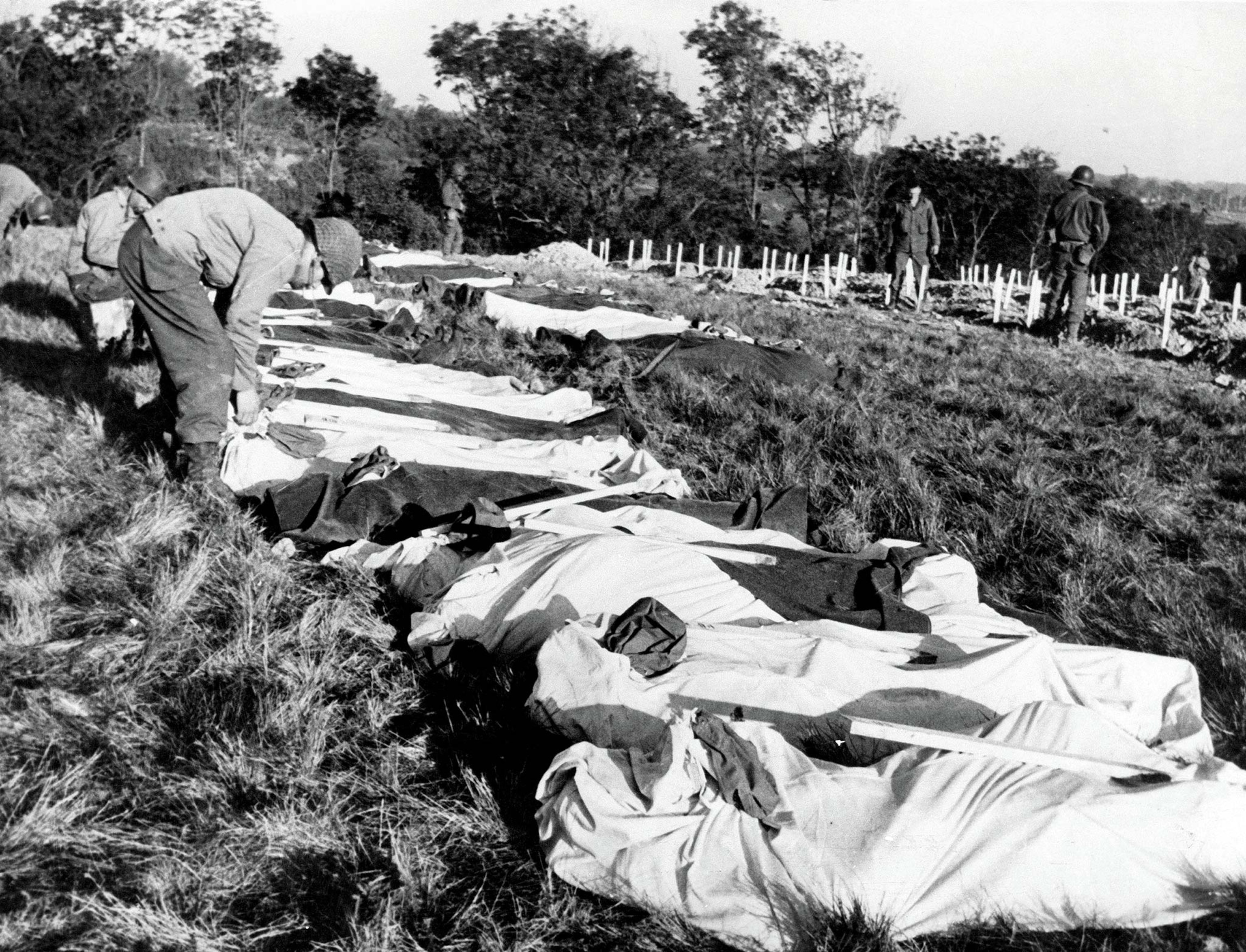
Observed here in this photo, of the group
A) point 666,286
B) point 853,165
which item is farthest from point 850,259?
point 666,286

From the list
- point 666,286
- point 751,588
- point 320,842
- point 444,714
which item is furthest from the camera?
point 666,286

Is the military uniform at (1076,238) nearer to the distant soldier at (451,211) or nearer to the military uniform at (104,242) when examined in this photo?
the military uniform at (104,242)

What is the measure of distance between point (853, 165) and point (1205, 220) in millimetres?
13639

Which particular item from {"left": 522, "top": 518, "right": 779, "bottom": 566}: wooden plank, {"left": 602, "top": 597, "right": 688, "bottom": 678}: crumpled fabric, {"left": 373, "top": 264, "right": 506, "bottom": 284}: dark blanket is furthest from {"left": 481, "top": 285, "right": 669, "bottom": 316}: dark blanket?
{"left": 602, "top": 597, "right": 688, "bottom": 678}: crumpled fabric

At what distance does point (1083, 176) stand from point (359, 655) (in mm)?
11071

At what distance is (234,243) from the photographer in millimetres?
4621

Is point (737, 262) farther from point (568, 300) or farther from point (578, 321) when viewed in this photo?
point (578, 321)

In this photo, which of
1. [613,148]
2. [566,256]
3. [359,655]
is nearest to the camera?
[359,655]

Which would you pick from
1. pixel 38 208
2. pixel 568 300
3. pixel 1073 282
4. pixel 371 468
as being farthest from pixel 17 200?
pixel 1073 282

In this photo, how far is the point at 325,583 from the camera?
149 inches

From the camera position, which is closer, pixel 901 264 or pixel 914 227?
pixel 914 227

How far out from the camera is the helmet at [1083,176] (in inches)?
462

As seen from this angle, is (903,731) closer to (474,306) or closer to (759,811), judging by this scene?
(759,811)

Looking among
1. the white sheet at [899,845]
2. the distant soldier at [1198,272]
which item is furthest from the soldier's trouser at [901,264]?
the white sheet at [899,845]
